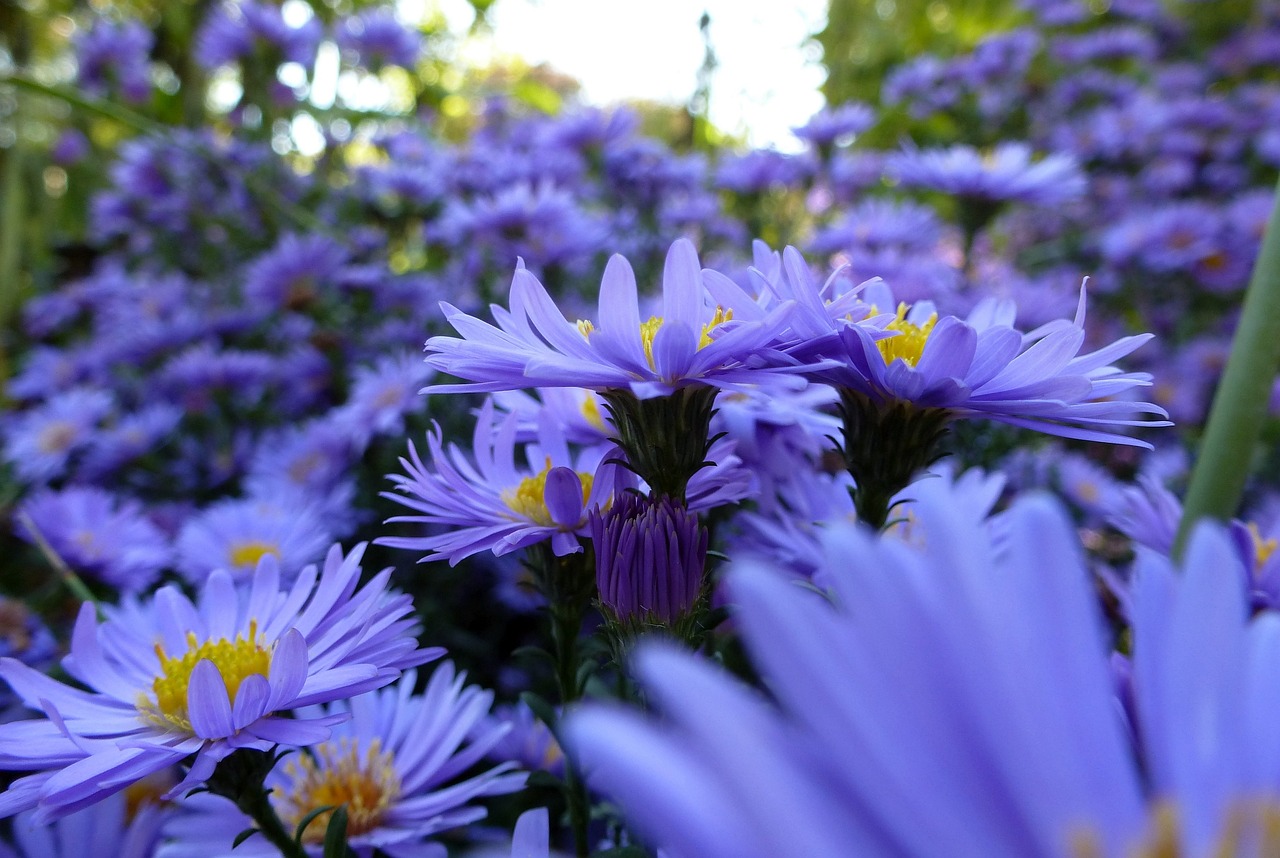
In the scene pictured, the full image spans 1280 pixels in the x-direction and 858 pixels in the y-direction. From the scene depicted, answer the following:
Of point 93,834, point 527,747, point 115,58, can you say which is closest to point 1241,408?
point 527,747

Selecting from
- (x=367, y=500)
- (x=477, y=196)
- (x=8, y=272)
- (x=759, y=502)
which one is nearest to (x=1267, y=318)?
(x=759, y=502)

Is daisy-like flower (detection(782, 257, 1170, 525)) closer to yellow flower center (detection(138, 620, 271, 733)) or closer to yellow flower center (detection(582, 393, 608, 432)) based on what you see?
yellow flower center (detection(582, 393, 608, 432))

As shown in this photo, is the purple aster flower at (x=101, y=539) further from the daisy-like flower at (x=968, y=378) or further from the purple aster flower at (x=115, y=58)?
Result: the purple aster flower at (x=115, y=58)

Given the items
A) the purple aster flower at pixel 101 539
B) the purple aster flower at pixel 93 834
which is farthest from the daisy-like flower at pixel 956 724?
the purple aster flower at pixel 101 539

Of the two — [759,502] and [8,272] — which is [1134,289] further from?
[8,272]

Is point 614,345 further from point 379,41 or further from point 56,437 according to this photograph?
point 379,41

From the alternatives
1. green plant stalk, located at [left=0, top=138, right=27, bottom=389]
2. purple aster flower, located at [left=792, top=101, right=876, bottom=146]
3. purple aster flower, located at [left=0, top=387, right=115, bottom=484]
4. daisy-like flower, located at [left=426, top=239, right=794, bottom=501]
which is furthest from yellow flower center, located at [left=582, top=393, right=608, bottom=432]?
green plant stalk, located at [left=0, top=138, right=27, bottom=389]
